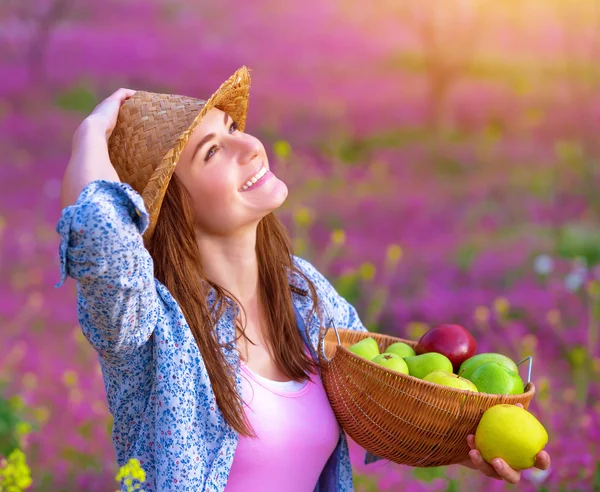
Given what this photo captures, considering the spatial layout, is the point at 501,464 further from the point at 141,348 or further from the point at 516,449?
the point at 141,348

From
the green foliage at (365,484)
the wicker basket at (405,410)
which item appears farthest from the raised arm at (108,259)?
the green foliage at (365,484)

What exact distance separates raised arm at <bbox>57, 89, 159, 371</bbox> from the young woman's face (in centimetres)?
24

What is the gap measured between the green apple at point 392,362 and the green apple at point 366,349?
92mm

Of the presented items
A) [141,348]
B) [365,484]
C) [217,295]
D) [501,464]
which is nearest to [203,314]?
[217,295]

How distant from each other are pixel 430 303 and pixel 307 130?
155 centimetres

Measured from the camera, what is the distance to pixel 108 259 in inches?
64.9

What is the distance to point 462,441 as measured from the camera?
6.11 feet

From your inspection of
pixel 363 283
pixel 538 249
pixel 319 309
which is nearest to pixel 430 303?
pixel 363 283

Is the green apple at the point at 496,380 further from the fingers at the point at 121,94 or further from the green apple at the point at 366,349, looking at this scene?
the fingers at the point at 121,94

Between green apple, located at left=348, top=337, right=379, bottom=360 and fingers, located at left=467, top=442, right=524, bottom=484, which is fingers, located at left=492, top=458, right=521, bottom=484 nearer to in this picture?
fingers, located at left=467, top=442, right=524, bottom=484

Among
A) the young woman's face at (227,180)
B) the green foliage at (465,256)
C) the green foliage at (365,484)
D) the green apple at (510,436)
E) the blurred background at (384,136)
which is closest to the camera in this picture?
the green apple at (510,436)

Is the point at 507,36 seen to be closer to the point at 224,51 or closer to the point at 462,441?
the point at 224,51

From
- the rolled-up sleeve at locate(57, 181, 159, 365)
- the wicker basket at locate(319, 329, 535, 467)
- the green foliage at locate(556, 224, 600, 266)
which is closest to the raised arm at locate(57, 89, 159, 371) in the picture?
the rolled-up sleeve at locate(57, 181, 159, 365)

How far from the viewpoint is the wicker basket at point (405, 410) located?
1.80 metres
